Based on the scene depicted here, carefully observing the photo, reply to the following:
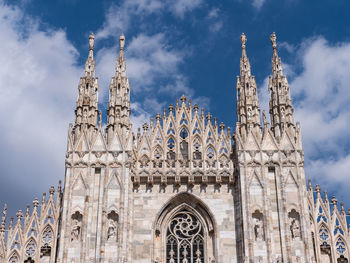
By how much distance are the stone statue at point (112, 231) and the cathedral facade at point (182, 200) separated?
1.6 inches

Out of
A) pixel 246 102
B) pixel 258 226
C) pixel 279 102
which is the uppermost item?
pixel 246 102

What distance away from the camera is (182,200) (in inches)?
971

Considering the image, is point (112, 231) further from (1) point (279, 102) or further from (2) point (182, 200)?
(1) point (279, 102)

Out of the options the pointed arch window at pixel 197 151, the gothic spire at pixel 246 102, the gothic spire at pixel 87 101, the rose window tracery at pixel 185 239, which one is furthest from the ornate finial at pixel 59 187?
the gothic spire at pixel 246 102

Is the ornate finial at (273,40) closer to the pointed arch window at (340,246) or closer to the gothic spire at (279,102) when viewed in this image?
the gothic spire at (279,102)

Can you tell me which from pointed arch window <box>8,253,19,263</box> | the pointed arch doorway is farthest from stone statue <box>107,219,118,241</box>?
pointed arch window <box>8,253,19,263</box>

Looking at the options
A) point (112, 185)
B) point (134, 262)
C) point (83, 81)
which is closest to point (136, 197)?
point (112, 185)

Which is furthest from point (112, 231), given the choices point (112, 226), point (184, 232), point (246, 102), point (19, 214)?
point (246, 102)

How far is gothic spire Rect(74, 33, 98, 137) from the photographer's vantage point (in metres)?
25.6

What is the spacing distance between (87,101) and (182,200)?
6.21 metres

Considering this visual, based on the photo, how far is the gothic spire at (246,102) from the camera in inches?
1010

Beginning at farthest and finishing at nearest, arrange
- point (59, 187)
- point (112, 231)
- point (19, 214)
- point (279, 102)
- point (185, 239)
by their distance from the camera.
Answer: point (279, 102)
point (59, 187)
point (185, 239)
point (19, 214)
point (112, 231)

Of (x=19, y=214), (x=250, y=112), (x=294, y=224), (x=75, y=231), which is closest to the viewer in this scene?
(x=75, y=231)

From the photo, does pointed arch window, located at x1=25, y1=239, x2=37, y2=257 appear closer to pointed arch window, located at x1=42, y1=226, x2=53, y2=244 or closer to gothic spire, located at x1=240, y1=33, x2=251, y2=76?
pointed arch window, located at x1=42, y1=226, x2=53, y2=244
